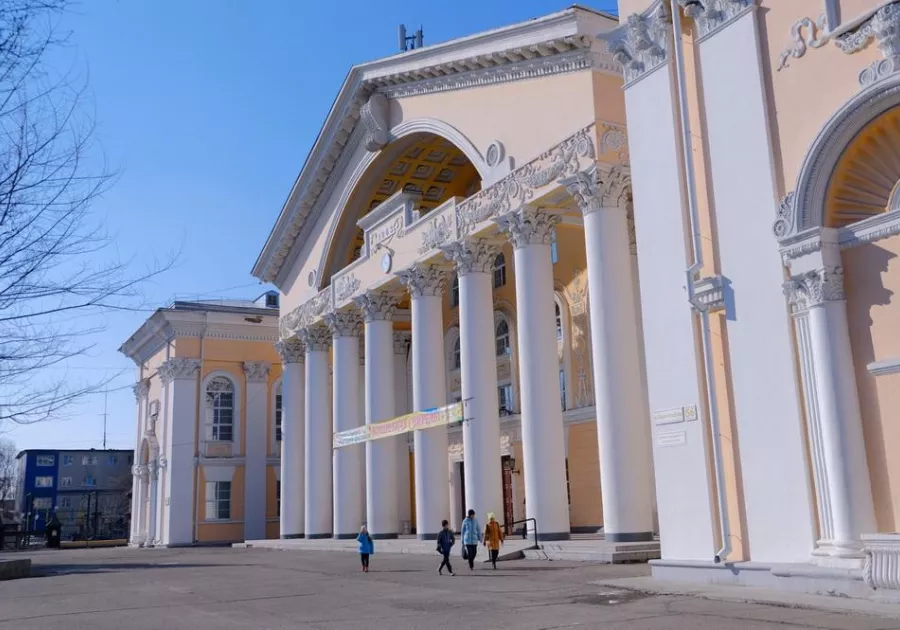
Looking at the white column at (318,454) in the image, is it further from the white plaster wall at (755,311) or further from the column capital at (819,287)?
the column capital at (819,287)

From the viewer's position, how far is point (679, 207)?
13.3m

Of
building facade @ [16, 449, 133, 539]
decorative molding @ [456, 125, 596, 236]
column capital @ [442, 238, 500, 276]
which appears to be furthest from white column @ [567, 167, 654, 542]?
building facade @ [16, 449, 133, 539]

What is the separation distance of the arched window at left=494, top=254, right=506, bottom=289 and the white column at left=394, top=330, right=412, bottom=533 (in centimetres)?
499

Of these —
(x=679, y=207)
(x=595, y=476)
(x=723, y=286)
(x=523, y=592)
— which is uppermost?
(x=679, y=207)

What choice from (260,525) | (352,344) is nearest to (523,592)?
Result: (352,344)

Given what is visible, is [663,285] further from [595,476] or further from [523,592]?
[595,476]

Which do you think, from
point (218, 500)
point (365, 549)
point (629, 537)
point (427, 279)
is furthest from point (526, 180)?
point (218, 500)

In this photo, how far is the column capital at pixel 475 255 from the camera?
21047 mm

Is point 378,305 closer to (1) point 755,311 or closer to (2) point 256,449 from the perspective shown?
(1) point 755,311

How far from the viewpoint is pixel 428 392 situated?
73.5 ft

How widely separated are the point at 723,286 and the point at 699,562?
12.6ft

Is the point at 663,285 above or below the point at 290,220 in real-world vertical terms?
below

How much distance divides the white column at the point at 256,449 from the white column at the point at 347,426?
12.0 m

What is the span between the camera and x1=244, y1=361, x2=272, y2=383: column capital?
130 feet
